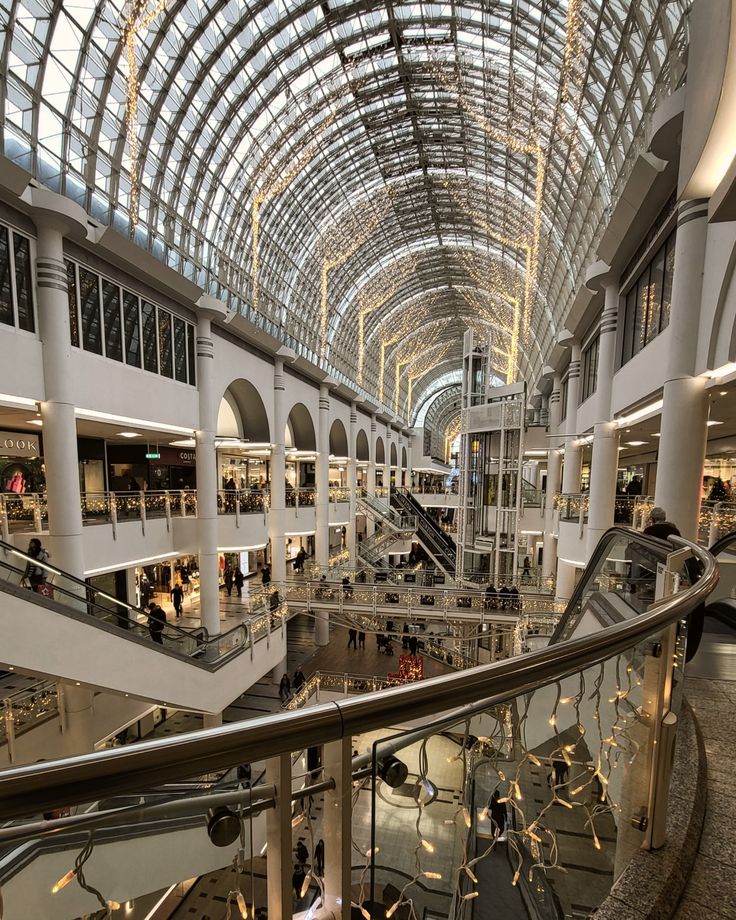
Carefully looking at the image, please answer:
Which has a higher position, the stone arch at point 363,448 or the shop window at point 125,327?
the shop window at point 125,327

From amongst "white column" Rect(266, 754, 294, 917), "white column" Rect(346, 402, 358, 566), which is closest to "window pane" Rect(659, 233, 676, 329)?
"white column" Rect(266, 754, 294, 917)

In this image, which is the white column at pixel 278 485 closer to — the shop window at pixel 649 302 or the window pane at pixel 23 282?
the window pane at pixel 23 282

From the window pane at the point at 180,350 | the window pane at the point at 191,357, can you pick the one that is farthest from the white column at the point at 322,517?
the window pane at the point at 180,350

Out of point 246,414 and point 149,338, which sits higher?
point 149,338

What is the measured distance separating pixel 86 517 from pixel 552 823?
38.1ft

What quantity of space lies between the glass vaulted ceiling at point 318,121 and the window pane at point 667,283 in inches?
120

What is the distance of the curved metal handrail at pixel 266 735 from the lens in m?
Result: 0.83

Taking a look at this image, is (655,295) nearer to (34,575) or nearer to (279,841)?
(279,841)

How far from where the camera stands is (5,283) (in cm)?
897

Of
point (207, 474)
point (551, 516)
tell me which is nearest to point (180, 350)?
point (207, 474)

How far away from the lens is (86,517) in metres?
10.8

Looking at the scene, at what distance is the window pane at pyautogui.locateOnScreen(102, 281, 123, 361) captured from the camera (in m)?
11.6

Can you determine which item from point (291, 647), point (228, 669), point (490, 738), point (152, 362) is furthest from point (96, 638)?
point (291, 647)

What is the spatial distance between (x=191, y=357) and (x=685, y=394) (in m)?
13.5
